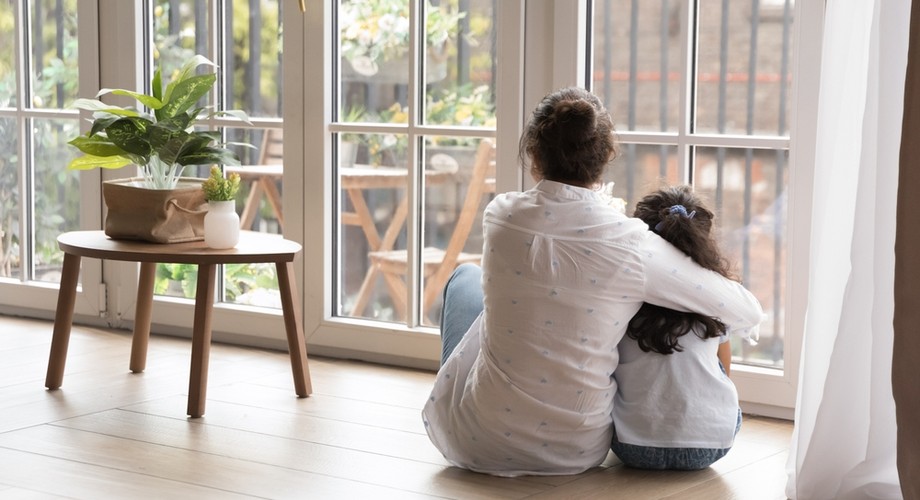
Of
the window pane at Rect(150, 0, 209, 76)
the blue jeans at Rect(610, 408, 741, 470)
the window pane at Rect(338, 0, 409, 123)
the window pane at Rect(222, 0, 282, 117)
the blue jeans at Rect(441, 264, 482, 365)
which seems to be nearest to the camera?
the blue jeans at Rect(610, 408, 741, 470)

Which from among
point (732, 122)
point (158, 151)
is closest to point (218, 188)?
point (158, 151)

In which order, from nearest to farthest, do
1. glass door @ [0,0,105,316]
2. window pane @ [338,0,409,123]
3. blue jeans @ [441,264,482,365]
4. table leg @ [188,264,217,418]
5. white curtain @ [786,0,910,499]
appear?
white curtain @ [786,0,910,499] < blue jeans @ [441,264,482,365] < table leg @ [188,264,217,418] < window pane @ [338,0,409,123] < glass door @ [0,0,105,316]

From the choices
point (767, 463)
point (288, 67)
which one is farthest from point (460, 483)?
point (288, 67)

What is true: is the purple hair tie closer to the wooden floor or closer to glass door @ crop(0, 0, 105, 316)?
the wooden floor

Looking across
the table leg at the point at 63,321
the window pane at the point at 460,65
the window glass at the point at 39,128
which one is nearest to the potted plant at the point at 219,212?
the table leg at the point at 63,321

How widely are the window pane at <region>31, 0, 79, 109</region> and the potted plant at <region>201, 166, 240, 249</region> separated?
143 centimetres

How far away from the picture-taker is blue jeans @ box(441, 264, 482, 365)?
113 inches

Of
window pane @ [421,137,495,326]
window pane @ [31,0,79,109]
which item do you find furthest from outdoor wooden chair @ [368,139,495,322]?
window pane @ [31,0,79,109]

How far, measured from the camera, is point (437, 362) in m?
3.71

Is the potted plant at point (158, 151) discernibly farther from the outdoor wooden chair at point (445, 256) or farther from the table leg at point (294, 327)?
the outdoor wooden chair at point (445, 256)

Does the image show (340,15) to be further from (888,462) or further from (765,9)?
(888,462)

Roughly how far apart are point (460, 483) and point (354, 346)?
4.30 ft

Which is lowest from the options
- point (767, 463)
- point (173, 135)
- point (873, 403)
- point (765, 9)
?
point (767, 463)

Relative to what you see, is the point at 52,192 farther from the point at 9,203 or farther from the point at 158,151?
the point at 158,151
